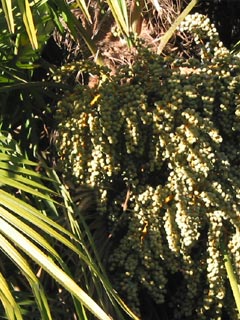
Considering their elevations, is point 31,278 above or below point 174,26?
below

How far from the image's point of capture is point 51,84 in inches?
101

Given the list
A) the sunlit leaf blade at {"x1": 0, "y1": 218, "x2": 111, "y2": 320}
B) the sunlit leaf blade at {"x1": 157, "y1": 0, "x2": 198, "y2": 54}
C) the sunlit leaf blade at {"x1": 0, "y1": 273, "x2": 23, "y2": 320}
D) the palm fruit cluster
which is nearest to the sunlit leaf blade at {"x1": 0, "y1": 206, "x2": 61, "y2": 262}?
the sunlit leaf blade at {"x1": 0, "y1": 218, "x2": 111, "y2": 320}

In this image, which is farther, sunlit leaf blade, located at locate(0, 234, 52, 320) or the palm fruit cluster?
the palm fruit cluster

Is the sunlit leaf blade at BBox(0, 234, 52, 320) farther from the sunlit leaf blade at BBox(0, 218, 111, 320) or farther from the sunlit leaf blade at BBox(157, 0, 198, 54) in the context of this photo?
the sunlit leaf blade at BBox(157, 0, 198, 54)

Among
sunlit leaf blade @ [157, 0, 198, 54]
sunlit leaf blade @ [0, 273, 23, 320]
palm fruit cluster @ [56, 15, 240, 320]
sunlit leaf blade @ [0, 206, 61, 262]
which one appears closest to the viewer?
sunlit leaf blade @ [0, 273, 23, 320]

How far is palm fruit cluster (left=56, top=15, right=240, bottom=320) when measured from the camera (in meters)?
2.36

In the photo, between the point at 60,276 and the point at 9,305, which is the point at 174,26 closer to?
the point at 60,276

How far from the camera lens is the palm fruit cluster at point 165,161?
7.74 feet

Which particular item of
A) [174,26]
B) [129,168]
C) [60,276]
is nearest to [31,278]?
[60,276]

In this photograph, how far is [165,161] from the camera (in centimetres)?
251

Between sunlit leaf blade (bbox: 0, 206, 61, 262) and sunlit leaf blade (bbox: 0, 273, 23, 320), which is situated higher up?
sunlit leaf blade (bbox: 0, 206, 61, 262)

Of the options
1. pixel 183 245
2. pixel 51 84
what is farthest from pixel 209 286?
pixel 51 84

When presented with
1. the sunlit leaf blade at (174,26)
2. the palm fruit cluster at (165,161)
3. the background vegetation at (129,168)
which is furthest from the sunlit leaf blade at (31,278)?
the sunlit leaf blade at (174,26)

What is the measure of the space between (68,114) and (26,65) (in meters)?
0.27
